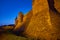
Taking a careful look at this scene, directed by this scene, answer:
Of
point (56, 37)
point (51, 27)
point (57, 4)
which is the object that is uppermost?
point (57, 4)

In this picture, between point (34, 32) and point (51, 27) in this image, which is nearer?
point (51, 27)

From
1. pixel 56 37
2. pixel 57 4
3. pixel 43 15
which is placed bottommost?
pixel 56 37

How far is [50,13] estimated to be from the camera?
28.9 m

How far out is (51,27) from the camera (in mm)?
26953

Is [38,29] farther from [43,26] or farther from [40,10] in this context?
[40,10]

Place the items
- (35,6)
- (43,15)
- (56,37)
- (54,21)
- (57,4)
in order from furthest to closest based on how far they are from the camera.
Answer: (35,6) → (57,4) → (43,15) → (54,21) → (56,37)

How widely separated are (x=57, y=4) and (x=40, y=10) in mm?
4201

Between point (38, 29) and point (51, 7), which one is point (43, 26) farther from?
point (51, 7)

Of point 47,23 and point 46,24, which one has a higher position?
point 47,23

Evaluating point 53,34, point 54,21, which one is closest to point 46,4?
point 54,21

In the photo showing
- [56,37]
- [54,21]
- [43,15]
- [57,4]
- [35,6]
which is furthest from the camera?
[35,6]

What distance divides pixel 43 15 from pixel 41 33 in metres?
4.13

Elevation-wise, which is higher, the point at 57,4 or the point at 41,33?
the point at 57,4

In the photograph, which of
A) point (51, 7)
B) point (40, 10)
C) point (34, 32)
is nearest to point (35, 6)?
point (40, 10)
